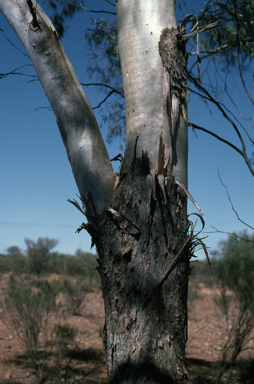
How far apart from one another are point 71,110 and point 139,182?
433 millimetres

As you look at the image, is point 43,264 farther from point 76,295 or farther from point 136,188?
point 136,188

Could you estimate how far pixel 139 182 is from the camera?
121 cm

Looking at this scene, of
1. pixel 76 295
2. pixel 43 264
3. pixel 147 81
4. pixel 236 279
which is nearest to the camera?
pixel 147 81

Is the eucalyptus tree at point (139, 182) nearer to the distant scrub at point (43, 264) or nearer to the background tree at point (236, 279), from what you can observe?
the background tree at point (236, 279)

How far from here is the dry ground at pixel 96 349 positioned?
486 centimetres

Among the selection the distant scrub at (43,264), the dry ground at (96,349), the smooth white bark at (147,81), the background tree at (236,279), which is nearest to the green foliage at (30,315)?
the dry ground at (96,349)

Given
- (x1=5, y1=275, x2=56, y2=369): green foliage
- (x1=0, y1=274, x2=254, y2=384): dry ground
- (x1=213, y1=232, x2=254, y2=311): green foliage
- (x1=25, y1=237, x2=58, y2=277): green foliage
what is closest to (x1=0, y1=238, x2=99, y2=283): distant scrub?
(x1=25, y1=237, x2=58, y2=277): green foliage

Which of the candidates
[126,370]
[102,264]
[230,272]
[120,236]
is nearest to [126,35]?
[120,236]

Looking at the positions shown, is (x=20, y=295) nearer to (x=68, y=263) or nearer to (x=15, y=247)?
(x=68, y=263)

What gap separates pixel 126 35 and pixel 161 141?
21.9 inches

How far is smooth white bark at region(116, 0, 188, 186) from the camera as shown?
49.2 inches

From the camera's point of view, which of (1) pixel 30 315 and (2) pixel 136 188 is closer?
(2) pixel 136 188

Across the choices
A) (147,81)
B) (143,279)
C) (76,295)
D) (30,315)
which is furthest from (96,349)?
(147,81)

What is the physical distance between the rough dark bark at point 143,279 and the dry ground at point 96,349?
9.09 ft
